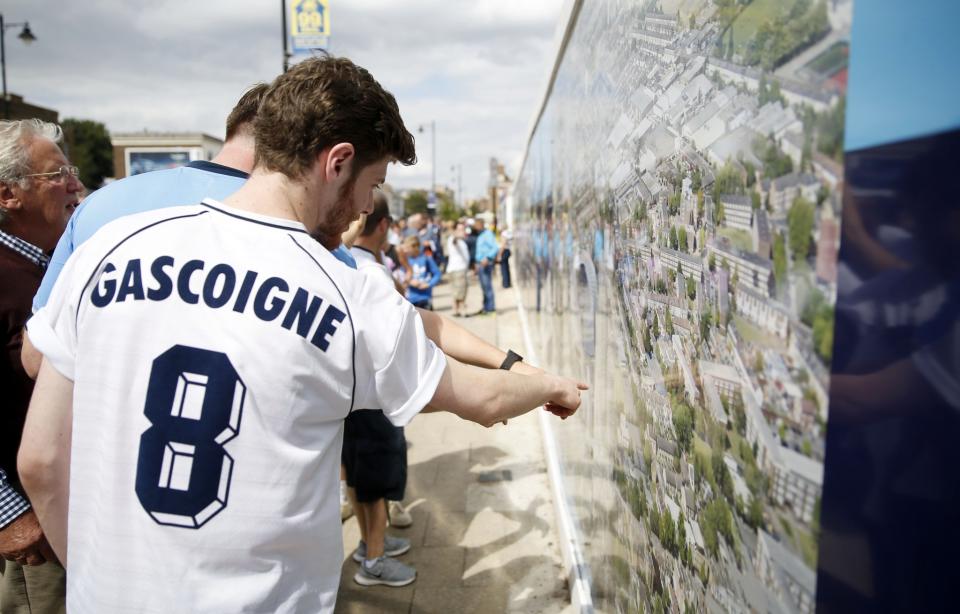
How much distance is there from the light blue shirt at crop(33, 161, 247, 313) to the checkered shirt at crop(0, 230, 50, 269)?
23 cm

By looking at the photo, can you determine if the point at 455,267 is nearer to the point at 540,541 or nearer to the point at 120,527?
the point at 540,541

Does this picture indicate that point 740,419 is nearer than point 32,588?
Yes

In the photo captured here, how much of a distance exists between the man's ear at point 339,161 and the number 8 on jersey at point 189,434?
1.38 ft

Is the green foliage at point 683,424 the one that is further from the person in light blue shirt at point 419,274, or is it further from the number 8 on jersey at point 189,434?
the person in light blue shirt at point 419,274

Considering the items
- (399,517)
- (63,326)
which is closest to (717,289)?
(63,326)

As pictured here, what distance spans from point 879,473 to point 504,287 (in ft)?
60.6

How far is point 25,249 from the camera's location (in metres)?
2.25

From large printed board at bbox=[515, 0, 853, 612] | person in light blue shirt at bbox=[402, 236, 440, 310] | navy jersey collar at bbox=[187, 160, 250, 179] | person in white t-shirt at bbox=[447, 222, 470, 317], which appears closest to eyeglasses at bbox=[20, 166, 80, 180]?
navy jersey collar at bbox=[187, 160, 250, 179]

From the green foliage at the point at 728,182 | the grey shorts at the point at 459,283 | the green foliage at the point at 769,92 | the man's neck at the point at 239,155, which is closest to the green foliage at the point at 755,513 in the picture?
the green foliage at the point at 728,182

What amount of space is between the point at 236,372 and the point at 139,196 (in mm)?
1061

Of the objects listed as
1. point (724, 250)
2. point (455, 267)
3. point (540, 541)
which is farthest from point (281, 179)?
point (455, 267)

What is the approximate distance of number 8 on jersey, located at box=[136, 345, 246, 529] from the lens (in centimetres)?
131

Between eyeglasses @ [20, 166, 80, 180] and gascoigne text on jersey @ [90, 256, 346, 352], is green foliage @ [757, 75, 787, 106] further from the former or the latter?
eyeglasses @ [20, 166, 80, 180]

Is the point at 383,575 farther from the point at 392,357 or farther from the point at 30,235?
the point at 392,357
